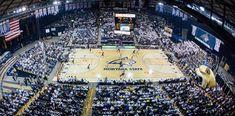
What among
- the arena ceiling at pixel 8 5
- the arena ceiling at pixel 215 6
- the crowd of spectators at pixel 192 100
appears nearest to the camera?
the arena ceiling at pixel 215 6

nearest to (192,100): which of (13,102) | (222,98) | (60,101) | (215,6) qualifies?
(222,98)

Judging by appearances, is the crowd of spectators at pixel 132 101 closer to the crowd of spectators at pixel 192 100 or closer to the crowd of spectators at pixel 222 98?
the crowd of spectators at pixel 192 100

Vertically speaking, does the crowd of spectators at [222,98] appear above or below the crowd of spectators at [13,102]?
below

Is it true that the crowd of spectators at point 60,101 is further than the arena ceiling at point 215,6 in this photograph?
Yes

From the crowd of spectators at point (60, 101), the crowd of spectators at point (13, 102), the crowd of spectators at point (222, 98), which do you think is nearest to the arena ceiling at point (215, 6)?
the crowd of spectators at point (13, 102)

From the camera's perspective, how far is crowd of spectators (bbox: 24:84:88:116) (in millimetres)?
32656

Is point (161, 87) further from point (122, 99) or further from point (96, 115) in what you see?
point (96, 115)

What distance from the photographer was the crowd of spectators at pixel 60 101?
32.7 meters

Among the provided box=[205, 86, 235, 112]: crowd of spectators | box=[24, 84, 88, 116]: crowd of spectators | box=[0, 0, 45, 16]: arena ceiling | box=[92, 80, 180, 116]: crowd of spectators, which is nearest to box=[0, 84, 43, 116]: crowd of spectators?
box=[24, 84, 88, 116]: crowd of spectators

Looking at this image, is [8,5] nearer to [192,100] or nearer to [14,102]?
[14,102]

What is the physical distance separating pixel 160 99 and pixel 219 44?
1886 cm

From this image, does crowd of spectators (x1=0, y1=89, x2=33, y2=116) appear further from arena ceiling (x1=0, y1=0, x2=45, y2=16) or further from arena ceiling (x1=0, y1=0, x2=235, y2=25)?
arena ceiling (x1=0, y1=0, x2=235, y2=25)

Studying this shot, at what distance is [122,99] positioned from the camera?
36.9 meters

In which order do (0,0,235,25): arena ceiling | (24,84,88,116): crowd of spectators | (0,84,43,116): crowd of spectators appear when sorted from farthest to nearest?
(0,84,43,116): crowd of spectators, (24,84,88,116): crowd of spectators, (0,0,235,25): arena ceiling
